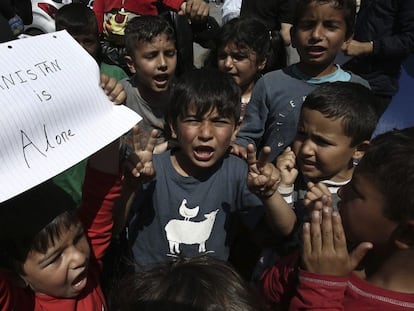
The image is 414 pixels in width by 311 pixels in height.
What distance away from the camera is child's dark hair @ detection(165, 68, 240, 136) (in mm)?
1914

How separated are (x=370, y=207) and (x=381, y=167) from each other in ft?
0.34

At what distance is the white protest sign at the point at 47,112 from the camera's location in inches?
46.3

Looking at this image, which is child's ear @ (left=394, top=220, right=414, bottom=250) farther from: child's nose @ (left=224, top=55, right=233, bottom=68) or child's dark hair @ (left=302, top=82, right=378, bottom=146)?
child's nose @ (left=224, top=55, right=233, bottom=68)

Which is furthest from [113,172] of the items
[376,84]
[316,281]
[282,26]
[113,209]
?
[282,26]

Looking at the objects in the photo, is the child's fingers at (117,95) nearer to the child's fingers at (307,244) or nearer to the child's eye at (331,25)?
the child's fingers at (307,244)

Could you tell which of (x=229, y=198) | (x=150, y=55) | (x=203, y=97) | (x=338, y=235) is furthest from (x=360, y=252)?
(x=150, y=55)

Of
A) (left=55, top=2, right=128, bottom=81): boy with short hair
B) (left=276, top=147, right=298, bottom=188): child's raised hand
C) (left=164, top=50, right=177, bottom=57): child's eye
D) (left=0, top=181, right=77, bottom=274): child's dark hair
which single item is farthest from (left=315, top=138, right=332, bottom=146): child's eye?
(left=55, top=2, right=128, bottom=81): boy with short hair

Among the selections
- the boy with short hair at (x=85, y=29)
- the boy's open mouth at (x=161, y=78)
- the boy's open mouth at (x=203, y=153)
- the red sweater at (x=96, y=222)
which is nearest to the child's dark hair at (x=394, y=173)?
the boy's open mouth at (x=203, y=153)

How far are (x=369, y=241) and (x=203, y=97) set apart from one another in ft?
2.90

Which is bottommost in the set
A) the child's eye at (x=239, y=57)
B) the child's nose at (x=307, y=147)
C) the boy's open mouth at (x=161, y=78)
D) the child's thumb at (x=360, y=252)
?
the boy's open mouth at (x=161, y=78)

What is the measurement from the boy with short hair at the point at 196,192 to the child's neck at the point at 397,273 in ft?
1.55

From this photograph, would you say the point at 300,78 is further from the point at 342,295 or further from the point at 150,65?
the point at 342,295

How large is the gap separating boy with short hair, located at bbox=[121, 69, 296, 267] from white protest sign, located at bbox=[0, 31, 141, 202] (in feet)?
1.45

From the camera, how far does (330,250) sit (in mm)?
1189
